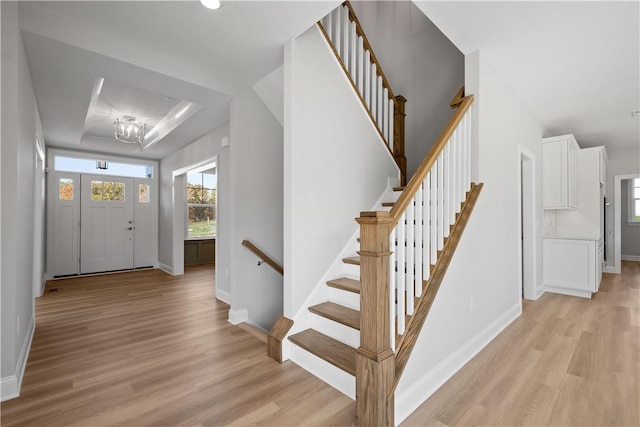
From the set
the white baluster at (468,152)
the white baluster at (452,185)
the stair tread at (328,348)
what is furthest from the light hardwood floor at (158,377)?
the white baluster at (468,152)

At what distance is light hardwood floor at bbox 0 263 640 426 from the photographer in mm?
1715

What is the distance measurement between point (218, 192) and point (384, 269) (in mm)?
3418

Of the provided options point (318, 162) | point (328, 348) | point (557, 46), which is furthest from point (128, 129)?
point (557, 46)

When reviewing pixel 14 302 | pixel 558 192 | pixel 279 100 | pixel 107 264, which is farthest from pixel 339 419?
pixel 107 264

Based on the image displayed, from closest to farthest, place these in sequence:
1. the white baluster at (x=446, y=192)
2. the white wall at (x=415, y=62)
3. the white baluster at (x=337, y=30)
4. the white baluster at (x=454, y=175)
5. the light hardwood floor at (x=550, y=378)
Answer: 1. the light hardwood floor at (x=550, y=378)
2. the white baluster at (x=446, y=192)
3. the white baluster at (x=454, y=175)
4. the white baluster at (x=337, y=30)
5. the white wall at (x=415, y=62)

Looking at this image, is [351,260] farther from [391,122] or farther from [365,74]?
[365,74]

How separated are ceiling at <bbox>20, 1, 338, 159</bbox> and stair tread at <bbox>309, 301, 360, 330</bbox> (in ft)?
7.29

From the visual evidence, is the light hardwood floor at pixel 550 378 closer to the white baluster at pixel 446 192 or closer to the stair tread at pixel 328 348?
the stair tread at pixel 328 348

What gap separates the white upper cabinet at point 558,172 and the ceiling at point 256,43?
0.66 metres

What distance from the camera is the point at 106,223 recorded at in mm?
6168

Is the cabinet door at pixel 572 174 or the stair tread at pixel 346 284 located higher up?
the cabinet door at pixel 572 174

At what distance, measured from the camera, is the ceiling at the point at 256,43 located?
2121 millimetres

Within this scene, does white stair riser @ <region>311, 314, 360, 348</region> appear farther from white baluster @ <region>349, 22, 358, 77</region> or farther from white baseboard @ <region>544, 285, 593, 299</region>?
white baseboard @ <region>544, 285, 593, 299</region>

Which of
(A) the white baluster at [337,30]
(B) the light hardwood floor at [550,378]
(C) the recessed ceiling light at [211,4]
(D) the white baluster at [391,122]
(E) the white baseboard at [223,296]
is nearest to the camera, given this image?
(B) the light hardwood floor at [550,378]
